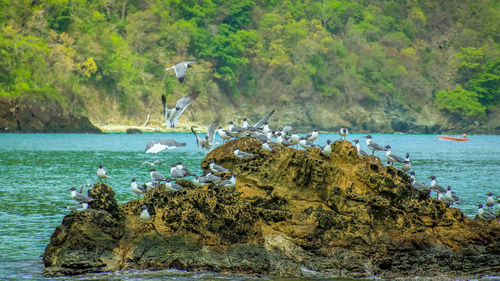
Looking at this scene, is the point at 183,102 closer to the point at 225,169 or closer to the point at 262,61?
the point at 225,169

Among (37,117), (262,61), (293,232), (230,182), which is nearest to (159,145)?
(230,182)

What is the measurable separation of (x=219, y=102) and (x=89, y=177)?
67.6 meters

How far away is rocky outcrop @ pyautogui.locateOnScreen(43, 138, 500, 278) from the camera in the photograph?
43.6 feet

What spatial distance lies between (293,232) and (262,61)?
9266 centimetres

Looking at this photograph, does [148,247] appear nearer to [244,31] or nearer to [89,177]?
[89,177]

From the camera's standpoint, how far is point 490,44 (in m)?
118

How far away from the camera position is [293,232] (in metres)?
13.8

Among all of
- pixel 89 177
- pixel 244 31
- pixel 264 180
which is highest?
pixel 244 31

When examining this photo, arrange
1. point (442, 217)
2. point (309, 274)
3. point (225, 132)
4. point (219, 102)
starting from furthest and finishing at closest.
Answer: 1. point (219, 102)
2. point (225, 132)
3. point (442, 217)
4. point (309, 274)

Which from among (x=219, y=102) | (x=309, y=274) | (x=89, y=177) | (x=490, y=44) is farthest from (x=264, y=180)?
(x=490, y=44)

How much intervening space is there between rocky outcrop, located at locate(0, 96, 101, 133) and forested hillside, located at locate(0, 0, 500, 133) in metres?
1.34

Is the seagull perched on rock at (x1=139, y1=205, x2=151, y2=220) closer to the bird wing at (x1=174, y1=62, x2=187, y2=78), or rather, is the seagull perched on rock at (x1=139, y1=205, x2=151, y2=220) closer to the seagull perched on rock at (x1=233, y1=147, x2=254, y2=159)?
the seagull perched on rock at (x1=233, y1=147, x2=254, y2=159)

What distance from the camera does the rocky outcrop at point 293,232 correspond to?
13289mm

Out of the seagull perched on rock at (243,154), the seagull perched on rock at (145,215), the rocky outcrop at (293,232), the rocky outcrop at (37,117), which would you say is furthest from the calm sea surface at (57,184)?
the rocky outcrop at (37,117)
